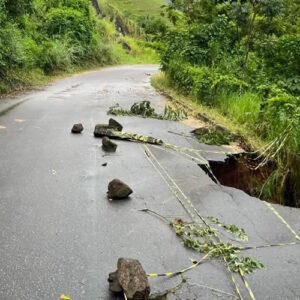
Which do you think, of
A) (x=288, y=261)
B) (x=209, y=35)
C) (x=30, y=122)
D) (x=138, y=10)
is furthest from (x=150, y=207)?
(x=138, y=10)

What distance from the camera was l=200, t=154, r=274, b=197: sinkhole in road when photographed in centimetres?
587

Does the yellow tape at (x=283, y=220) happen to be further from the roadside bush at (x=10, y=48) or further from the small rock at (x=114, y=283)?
the roadside bush at (x=10, y=48)

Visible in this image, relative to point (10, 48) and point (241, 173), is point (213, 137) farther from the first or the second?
point (10, 48)

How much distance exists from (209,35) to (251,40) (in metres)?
1.66

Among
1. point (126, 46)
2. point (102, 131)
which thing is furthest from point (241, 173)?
point (126, 46)

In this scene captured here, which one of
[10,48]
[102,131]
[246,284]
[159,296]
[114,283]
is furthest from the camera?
[10,48]

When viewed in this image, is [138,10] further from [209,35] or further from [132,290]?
[132,290]

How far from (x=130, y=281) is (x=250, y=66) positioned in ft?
37.0

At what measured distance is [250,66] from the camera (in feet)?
42.3

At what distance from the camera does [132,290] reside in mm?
2678

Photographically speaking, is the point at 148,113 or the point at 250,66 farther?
the point at 250,66

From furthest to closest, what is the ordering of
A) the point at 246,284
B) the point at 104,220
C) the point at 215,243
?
the point at 104,220
the point at 215,243
the point at 246,284

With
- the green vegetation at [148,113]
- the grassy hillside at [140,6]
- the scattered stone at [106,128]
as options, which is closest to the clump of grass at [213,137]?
the scattered stone at [106,128]

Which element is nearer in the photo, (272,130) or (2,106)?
(272,130)
